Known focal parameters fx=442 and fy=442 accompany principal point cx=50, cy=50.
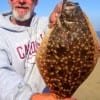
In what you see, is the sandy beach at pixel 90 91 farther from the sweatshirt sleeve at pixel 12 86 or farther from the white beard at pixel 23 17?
the sweatshirt sleeve at pixel 12 86

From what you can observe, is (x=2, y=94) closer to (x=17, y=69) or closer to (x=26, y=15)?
(x=17, y=69)

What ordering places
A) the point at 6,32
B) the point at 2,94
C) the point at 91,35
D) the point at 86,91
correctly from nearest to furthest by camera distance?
the point at 91,35
the point at 2,94
the point at 6,32
the point at 86,91

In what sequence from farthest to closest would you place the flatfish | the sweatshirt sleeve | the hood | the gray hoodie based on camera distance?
the hood < the gray hoodie < the sweatshirt sleeve < the flatfish

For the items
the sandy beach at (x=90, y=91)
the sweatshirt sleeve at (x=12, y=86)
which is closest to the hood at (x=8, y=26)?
the sweatshirt sleeve at (x=12, y=86)

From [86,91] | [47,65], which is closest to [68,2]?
[47,65]

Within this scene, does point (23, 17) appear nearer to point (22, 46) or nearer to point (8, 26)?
point (8, 26)

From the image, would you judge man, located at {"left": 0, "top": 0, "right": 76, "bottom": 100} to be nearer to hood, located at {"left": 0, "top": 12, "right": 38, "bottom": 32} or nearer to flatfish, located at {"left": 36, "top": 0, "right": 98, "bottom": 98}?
hood, located at {"left": 0, "top": 12, "right": 38, "bottom": 32}

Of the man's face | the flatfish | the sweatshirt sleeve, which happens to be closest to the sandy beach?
the man's face
